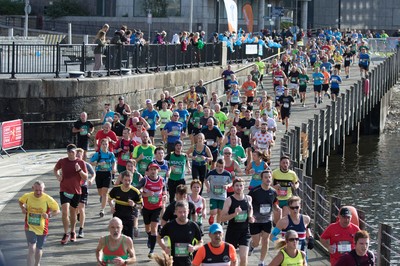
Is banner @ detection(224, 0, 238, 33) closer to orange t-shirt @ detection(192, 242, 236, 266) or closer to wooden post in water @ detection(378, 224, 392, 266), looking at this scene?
wooden post in water @ detection(378, 224, 392, 266)

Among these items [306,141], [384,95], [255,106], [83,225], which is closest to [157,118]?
[306,141]

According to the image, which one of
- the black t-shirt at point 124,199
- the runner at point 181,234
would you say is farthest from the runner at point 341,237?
the black t-shirt at point 124,199

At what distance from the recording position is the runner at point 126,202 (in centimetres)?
1630

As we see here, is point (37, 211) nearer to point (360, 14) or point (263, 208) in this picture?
point (263, 208)

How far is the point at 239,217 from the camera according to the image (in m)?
15.6

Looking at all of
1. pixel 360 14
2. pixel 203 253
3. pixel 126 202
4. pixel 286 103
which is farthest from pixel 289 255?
pixel 360 14

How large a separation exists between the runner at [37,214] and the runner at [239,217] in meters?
2.34

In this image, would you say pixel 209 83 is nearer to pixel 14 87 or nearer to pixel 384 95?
pixel 14 87

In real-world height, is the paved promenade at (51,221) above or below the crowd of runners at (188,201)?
below

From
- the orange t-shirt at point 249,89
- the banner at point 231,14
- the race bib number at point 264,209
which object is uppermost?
the banner at point 231,14

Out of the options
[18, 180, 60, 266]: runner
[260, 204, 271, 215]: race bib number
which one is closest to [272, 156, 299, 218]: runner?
[260, 204, 271, 215]: race bib number

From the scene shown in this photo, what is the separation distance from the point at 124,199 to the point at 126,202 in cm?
5

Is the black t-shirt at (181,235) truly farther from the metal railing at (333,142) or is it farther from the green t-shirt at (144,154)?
the green t-shirt at (144,154)

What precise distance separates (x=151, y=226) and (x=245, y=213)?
77.8 inches
